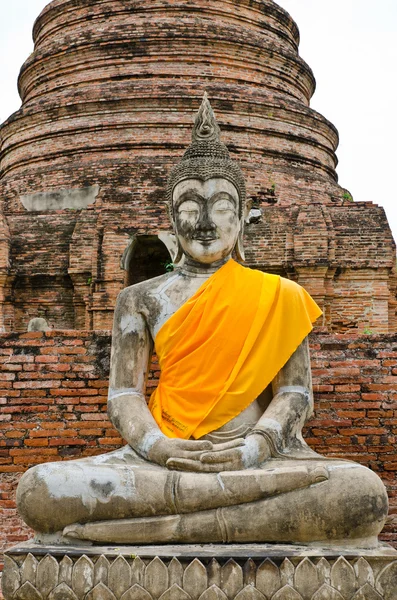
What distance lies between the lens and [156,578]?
349 centimetres

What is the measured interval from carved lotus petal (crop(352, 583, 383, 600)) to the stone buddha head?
200cm

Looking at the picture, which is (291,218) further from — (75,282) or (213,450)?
(213,450)

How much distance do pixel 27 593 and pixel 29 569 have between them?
0.10m

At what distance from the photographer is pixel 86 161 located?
13.3 meters

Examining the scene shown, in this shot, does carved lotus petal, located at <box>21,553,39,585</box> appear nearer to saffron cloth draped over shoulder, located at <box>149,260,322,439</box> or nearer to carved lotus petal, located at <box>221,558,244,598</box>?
carved lotus petal, located at <box>221,558,244,598</box>

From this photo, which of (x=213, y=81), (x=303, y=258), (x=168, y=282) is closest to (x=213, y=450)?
(x=168, y=282)

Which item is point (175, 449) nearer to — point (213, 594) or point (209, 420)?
point (209, 420)

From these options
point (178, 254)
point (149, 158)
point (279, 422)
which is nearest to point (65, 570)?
point (279, 422)

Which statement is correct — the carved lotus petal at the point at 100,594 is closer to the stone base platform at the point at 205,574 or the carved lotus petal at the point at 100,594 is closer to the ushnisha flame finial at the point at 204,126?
the stone base platform at the point at 205,574

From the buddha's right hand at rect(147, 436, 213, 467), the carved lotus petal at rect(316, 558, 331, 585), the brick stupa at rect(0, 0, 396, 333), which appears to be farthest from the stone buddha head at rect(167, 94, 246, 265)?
the brick stupa at rect(0, 0, 396, 333)

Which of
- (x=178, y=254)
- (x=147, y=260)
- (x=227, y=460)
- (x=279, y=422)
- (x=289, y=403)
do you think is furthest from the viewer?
(x=147, y=260)

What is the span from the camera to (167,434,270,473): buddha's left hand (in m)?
3.88

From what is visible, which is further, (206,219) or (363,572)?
(206,219)

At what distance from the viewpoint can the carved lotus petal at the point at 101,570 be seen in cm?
352
